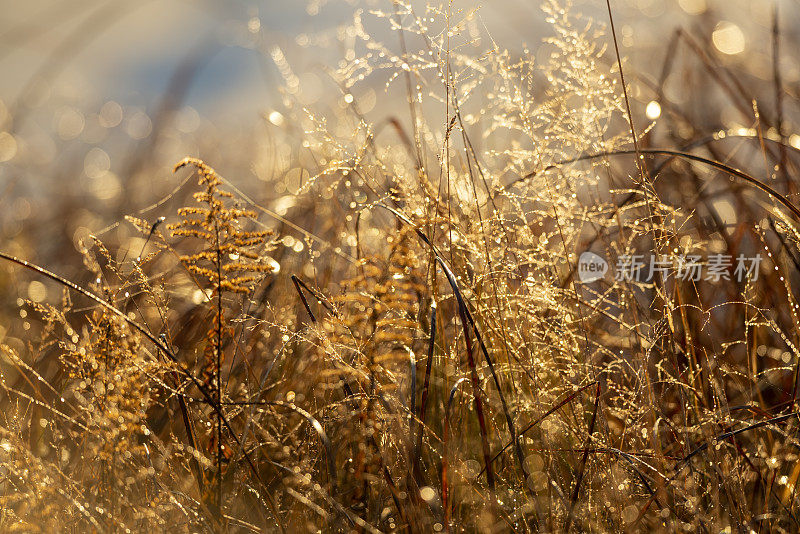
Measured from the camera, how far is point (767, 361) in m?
2.04

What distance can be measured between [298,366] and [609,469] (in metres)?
0.94

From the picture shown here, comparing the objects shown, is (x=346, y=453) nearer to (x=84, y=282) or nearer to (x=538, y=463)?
(x=538, y=463)

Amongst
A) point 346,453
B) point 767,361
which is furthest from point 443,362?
point 767,361

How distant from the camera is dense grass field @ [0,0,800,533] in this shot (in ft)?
4.33

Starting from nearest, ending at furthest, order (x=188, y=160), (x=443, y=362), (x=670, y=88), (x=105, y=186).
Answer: (x=188, y=160) < (x=443, y=362) < (x=670, y=88) < (x=105, y=186)
